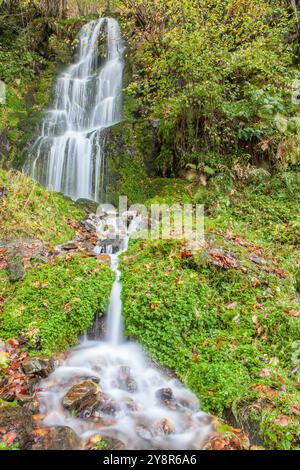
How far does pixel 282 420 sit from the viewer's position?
3357mm

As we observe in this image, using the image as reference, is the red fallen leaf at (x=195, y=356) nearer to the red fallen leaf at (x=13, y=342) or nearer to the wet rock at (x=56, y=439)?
the wet rock at (x=56, y=439)

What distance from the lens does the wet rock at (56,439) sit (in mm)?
3056

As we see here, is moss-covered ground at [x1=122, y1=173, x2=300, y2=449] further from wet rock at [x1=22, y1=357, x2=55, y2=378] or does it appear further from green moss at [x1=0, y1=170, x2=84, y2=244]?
green moss at [x1=0, y1=170, x2=84, y2=244]

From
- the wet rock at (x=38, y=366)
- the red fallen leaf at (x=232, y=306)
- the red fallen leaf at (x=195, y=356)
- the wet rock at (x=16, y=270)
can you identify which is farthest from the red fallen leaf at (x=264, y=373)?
the wet rock at (x=16, y=270)

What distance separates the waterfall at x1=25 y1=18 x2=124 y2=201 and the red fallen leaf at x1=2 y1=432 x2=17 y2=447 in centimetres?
723

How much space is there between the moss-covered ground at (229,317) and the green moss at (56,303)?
49 centimetres

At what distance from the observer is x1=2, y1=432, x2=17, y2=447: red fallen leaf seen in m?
2.96

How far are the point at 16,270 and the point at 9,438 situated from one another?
286cm

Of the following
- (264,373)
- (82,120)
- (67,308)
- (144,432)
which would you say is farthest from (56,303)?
(82,120)

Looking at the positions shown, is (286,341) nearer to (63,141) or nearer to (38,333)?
(38,333)

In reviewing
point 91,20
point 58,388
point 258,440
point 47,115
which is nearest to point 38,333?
point 58,388

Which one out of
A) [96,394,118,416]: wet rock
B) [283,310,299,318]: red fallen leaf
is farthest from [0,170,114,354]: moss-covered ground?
[283,310,299,318]: red fallen leaf

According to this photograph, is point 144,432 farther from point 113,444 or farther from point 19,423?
point 19,423

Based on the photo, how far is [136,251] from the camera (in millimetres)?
6387
